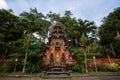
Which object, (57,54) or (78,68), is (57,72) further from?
(57,54)

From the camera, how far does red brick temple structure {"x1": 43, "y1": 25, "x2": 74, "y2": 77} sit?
65.0ft

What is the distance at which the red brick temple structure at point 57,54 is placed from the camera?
1981cm

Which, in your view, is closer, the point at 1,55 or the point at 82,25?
the point at 1,55

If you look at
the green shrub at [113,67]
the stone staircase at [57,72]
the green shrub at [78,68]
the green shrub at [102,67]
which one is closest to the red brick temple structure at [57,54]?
the stone staircase at [57,72]

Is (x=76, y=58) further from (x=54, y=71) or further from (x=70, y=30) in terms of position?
(x=70, y=30)

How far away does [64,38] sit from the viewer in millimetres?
21719

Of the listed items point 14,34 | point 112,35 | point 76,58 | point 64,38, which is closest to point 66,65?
point 76,58

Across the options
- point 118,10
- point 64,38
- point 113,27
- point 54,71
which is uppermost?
point 118,10

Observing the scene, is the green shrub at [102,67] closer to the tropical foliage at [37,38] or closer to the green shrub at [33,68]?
the tropical foliage at [37,38]

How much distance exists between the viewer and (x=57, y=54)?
21297mm

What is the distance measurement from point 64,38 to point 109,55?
26.7ft

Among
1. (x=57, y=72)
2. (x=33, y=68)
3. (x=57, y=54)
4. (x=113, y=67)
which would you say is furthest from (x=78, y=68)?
(x=33, y=68)

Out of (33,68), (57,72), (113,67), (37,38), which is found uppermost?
(37,38)

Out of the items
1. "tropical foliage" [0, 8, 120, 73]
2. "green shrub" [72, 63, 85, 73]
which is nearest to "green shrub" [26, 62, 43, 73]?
"tropical foliage" [0, 8, 120, 73]
